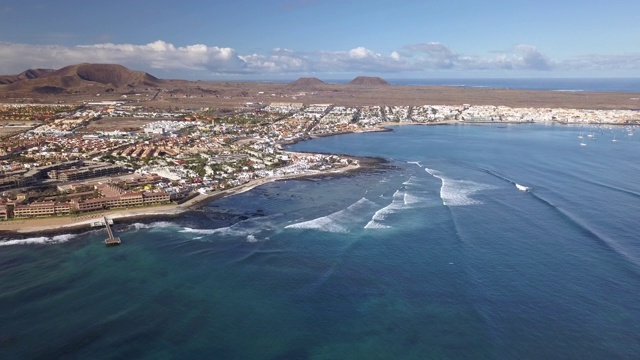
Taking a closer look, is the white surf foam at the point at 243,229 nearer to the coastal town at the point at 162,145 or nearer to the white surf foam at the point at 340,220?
the white surf foam at the point at 340,220

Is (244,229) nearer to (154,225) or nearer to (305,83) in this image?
(154,225)

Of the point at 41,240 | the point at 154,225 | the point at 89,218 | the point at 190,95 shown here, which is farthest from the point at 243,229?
the point at 190,95

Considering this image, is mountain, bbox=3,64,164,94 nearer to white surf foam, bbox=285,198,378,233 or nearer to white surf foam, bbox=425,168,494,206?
white surf foam, bbox=285,198,378,233

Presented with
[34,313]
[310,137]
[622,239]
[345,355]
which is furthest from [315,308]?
[310,137]

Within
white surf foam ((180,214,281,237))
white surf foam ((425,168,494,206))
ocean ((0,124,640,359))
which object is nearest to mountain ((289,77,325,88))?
white surf foam ((425,168,494,206))

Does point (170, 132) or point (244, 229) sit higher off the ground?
point (170, 132)

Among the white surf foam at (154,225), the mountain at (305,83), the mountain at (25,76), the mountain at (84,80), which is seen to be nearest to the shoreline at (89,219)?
the white surf foam at (154,225)
